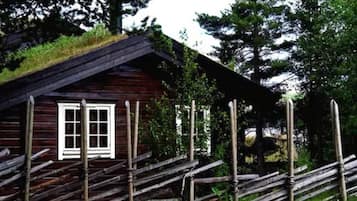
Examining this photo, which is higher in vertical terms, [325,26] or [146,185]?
[325,26]

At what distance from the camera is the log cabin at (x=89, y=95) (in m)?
11.6

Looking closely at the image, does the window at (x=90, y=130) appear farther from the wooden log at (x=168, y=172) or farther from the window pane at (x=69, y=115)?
the wooden log at (x=168, y=172)

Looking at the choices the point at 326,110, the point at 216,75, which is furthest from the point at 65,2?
the point at 326,110

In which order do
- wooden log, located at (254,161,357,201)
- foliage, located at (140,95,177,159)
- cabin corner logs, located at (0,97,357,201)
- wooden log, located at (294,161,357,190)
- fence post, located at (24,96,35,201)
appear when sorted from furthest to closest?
foliage, located at (140,95,177,159) → wooden log, located at (294,161,357,190) → wooden log, located at (254,161,357,201) → cabin corner logs, located at (0,97,357,201) → fence post, located at (24,96,35,201)

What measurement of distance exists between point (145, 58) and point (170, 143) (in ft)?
9.12

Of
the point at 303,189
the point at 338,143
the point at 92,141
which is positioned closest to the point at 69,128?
the point at 92,141

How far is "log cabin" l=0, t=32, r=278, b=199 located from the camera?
11648mm

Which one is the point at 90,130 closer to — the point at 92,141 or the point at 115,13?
the point at 92,141

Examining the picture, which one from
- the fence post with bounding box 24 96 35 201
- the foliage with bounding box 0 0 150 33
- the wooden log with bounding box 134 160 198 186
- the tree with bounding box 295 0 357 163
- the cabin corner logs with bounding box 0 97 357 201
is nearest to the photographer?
the fence post with bounding box 24 96 35 201

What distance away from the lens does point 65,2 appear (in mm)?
10156

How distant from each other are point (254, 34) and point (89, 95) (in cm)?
1145

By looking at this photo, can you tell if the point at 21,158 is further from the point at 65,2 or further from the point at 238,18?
the point at 238,18

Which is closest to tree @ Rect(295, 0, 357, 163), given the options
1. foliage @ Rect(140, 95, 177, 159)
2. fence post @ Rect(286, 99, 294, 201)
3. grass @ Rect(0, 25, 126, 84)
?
foliage @ Rect(140, 95, 177, 159)

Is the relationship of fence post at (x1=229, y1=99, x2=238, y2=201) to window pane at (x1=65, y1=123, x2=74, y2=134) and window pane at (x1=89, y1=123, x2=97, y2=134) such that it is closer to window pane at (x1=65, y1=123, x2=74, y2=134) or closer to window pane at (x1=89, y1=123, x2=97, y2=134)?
window pane at (x1=89, y1=123, x2=97, y2=134)
